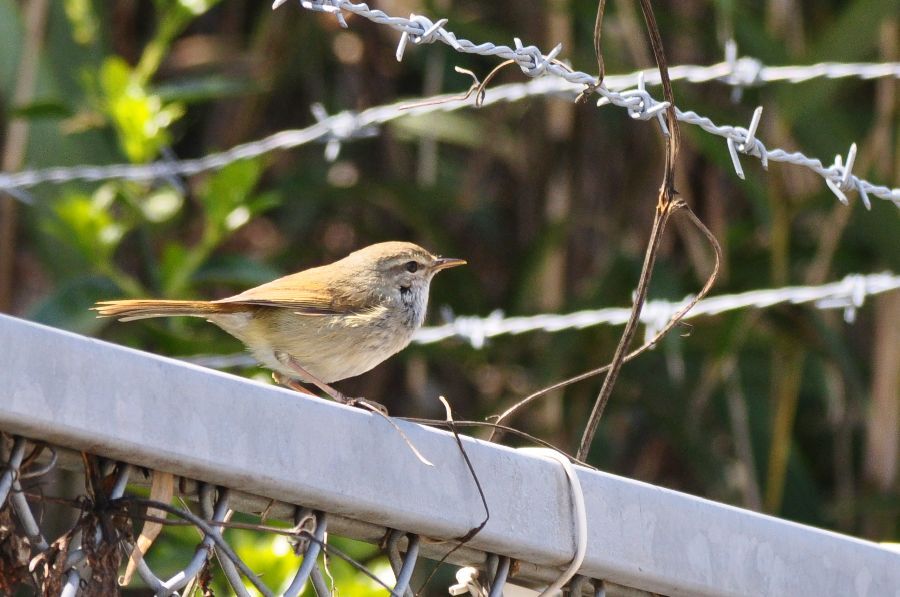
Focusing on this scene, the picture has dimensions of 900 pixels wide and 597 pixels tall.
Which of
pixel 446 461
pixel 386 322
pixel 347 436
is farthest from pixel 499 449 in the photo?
pixel 386 322

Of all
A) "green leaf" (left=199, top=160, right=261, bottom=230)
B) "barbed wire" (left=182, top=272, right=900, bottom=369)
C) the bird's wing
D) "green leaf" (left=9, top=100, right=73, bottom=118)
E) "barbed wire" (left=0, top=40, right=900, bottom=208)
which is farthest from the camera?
"green leaf" (left=9, top=100, right=73, bottom=118)

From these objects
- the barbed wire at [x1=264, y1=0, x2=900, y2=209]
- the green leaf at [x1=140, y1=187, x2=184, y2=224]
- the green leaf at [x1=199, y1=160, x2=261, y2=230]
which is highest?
the barbed wire at [x1=264, y1=0, x2=900, y2=209]

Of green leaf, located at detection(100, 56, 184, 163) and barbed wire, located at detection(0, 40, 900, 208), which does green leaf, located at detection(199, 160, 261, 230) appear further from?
green leaf, located at detection(100, 56, 184, 163)

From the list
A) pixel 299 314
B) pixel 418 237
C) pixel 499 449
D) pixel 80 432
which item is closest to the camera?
pixel 80 432

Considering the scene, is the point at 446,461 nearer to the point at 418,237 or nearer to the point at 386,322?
the point at 386,322

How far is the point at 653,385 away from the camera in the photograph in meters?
5.97

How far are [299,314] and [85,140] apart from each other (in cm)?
240

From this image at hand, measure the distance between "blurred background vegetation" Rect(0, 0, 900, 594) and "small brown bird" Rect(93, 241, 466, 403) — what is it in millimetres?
933

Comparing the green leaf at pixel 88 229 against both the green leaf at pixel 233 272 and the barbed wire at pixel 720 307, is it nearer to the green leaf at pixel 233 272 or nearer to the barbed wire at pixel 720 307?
the green leaf at pixel 233 272

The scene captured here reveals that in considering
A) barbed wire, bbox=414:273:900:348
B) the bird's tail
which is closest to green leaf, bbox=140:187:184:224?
barbed wire, bbox=414:273:900:348

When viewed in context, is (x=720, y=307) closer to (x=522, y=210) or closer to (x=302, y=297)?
(x=302, y=297)

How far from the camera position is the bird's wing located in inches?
140

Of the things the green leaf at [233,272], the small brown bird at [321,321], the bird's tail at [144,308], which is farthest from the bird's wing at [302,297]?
the green leaf at [233,272]

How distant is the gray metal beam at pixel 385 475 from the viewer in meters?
1.50
